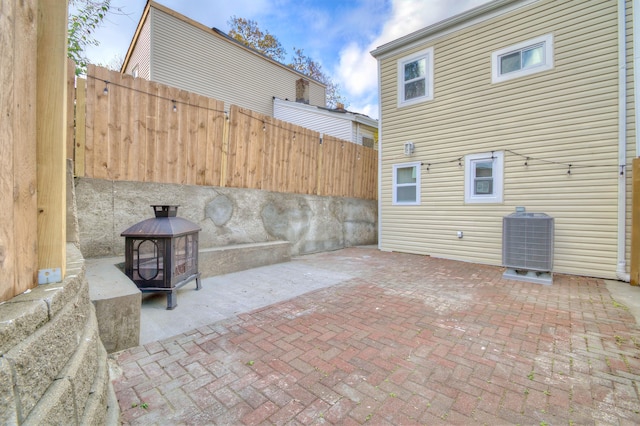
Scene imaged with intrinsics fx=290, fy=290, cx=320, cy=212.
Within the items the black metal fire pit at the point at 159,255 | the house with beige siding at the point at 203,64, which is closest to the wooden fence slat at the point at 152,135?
the black metal fire pit at the point at 159,255

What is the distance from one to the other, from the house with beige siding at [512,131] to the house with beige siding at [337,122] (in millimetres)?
2510

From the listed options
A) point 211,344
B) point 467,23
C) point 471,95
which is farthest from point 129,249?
point 467,23

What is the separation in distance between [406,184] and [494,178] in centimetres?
198

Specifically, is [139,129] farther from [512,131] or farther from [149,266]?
[512,131]

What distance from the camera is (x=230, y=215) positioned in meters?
5.25

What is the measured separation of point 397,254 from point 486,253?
6.36 feet

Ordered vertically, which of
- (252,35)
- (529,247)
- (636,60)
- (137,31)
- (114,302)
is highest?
(252,35)

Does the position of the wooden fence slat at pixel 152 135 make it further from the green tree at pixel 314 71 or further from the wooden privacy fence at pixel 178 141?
the green tree at pixel 314 71

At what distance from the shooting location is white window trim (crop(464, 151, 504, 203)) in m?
5.97

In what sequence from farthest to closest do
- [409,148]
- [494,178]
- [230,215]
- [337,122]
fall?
[337,122], [409,148], [494,178], [230,215]

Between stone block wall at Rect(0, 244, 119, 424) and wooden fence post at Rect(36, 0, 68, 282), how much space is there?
16cm

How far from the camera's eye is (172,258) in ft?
10.3

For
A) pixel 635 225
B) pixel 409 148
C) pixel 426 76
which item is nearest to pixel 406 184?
pixel 409 148

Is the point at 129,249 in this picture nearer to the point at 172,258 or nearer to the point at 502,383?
the point at 172,258
